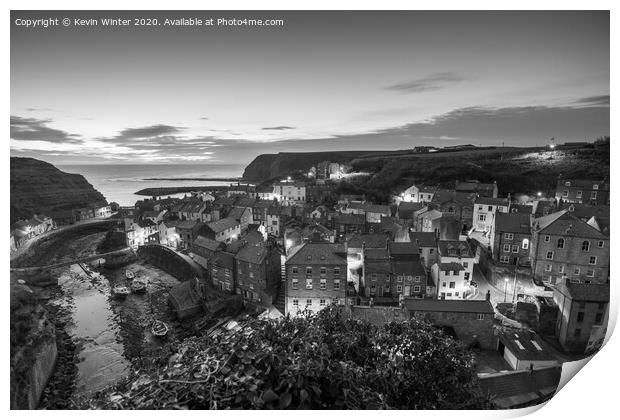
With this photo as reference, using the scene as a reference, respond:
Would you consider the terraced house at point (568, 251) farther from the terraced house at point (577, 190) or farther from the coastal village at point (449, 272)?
the terraced house at point (577, 190)

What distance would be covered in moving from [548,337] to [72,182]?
34816 mm

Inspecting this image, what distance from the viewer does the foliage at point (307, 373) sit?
255 centimetres

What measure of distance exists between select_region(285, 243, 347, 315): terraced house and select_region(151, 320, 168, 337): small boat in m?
4.26

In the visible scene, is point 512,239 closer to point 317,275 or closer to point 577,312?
point 577,312

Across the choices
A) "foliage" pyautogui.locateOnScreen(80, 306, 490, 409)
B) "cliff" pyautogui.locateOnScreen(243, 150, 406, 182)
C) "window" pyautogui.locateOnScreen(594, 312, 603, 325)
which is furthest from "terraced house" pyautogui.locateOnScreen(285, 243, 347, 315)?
"cliff" pyautogui.locateOnScreen(243, 150, 406, 182)

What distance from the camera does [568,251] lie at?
34.8 ft

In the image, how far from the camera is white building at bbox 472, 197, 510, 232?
50.4 ft

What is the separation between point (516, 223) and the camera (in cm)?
1270

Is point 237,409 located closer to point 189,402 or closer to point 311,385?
point 189,402

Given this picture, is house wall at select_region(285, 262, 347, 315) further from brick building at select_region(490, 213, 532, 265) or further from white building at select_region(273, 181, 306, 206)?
white building at select_region(273, 181, 306, 206)

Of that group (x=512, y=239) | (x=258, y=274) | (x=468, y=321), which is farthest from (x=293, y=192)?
(x=468, y=321)

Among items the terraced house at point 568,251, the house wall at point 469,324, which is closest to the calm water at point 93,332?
the house wall at point 469,324

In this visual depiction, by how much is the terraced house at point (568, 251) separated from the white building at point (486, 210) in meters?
3.84

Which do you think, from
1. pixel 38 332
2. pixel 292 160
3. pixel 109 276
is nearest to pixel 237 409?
pixel 38 332
